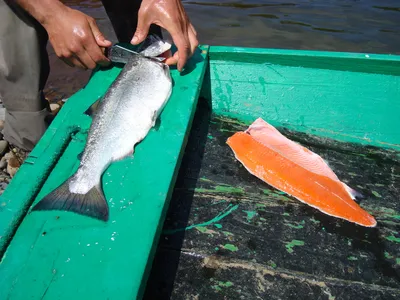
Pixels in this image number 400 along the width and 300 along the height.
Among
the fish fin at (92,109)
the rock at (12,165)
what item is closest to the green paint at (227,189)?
the fish fin at (92,109)

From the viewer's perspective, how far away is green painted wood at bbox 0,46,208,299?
1.57 metres

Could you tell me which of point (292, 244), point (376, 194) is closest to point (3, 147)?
point (292, 244)

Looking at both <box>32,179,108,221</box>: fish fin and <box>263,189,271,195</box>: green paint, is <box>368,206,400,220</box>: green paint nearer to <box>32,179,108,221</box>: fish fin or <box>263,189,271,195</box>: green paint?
<box>263,189,271,195</box>: green paint

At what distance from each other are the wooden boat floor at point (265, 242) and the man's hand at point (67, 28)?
1.30m

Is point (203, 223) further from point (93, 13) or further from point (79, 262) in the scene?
point (93, 13)

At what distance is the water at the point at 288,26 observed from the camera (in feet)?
24.2

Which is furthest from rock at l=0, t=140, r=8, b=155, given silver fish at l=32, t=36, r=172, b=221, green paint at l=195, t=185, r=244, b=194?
green paint at l=195, t=185, r=244, b=194

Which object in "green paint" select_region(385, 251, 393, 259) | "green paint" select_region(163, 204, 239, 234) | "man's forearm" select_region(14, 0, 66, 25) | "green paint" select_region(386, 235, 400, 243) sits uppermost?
"man's forearm" select_region(14, 0, 66, 25)

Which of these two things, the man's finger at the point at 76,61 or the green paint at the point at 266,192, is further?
the man's finger at the point at 76,61

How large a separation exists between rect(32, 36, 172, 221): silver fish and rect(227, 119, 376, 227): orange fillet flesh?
858 mm

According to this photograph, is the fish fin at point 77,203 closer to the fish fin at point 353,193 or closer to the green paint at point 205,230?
the green paint at point 205,230

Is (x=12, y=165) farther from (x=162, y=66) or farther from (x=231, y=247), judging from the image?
(x=231, y=247)

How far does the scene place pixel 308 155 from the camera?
110 inches

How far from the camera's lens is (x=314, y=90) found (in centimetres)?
322
